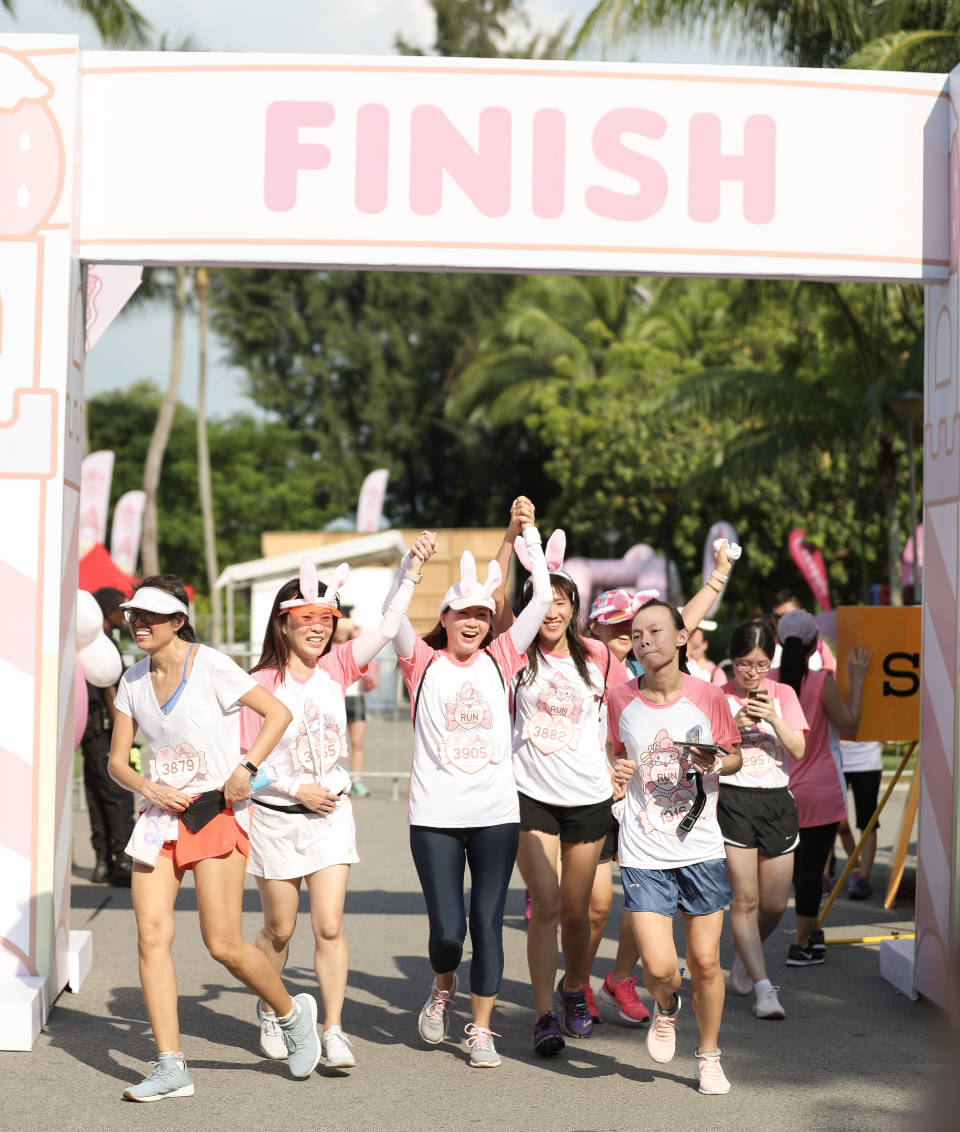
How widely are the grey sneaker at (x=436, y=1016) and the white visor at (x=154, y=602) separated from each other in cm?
193

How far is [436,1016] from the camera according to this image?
19.1 feet

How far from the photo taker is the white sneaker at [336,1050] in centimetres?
550

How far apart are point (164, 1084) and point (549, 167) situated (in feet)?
14.1

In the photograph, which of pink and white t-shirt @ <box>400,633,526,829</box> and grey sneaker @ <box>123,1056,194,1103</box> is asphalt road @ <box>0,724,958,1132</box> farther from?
pink and white t-shirt @ <box>400,633,526,829</box>

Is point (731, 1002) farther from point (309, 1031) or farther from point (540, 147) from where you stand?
point (540, 147)

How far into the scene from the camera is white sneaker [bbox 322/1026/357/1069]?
18.0 ft

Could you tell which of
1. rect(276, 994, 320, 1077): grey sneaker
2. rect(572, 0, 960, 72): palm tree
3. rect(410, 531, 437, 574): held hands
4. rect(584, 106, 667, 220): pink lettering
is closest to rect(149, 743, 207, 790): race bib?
rect(276, 994, 320, 1077): grey sneaker

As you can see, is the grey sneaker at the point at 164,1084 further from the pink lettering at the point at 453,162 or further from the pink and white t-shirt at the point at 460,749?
the pink lettering at the point at 453,162

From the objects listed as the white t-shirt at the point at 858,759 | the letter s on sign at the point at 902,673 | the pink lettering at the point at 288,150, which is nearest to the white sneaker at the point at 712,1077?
the letter s on sign at the point at 902,673

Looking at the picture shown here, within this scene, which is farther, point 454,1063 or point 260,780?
point 454,1063

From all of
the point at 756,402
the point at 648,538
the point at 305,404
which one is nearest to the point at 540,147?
the point at 756,402

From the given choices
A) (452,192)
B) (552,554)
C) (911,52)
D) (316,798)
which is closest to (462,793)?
(316,798)

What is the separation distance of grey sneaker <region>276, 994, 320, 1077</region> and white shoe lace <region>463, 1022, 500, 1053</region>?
623 mm

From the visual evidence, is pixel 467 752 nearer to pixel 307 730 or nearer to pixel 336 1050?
pixel 307 730
